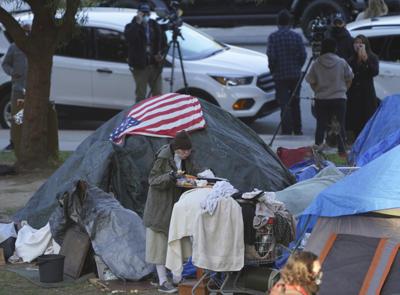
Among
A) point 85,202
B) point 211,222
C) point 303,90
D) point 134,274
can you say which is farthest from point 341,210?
point 303,90

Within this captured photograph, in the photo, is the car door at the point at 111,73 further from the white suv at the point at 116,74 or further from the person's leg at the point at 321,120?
the person's leg at the point at 321,120

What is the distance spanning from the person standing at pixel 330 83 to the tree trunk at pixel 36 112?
347 centimetres

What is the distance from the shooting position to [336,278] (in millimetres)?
7363

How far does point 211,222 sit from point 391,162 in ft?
4.90

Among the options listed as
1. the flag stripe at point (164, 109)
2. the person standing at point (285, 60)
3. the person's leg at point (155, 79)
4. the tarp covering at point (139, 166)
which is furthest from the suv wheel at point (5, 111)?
the flag stripe at point (164, 109)

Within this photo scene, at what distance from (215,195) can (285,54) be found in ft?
25.1

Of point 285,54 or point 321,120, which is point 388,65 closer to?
point 285,54

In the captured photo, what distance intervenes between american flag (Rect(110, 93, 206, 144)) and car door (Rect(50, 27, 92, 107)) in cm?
574

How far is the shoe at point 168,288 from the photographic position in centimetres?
798

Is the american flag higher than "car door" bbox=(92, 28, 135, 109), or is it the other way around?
the american flag

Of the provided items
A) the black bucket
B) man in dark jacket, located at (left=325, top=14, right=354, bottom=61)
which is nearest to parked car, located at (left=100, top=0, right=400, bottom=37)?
man in dark jacket, located at (left=325, top=14, right=354, bottom=61)

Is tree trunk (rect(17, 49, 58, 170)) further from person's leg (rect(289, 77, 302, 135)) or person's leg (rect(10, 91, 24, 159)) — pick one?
person's leg (rect(289, 77, 302, 135))

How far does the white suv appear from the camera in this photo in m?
15.2

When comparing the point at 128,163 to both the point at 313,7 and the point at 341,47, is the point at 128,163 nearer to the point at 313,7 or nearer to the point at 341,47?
the point at 341,47
